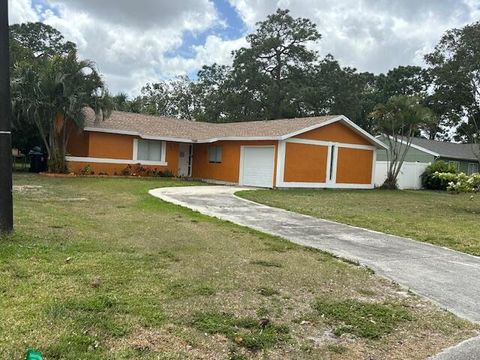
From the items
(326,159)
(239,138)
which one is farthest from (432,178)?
(239,138)

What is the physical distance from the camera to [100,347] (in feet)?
12.1

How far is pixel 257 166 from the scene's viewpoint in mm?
23984

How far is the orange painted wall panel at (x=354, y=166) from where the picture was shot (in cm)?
2584

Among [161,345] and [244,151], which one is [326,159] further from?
[161,345]

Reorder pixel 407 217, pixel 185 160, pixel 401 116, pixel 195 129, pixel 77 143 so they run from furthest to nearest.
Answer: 1. pixel 195 129
2. pixel 185 160
3. pixel 401 116
4. pixel 77 143
5. pixel 407 217

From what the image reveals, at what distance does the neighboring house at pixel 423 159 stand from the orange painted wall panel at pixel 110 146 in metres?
14.9

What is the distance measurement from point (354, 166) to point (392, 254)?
18482 mm

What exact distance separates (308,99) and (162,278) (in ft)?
126

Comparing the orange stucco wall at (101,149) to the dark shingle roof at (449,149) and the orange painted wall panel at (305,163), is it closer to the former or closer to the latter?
the orange painted wall panel at (305,163)

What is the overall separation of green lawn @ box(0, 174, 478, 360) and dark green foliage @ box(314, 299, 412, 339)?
0.04 ft

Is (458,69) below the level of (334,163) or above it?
above

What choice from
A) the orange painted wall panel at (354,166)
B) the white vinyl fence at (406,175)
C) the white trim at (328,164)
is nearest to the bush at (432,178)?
the white vinyl fence at (406,175)

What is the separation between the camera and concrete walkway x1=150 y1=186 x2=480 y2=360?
19.8 ft

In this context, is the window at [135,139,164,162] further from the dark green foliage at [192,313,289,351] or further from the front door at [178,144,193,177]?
the dark green foliage at [192,313,289,351]
